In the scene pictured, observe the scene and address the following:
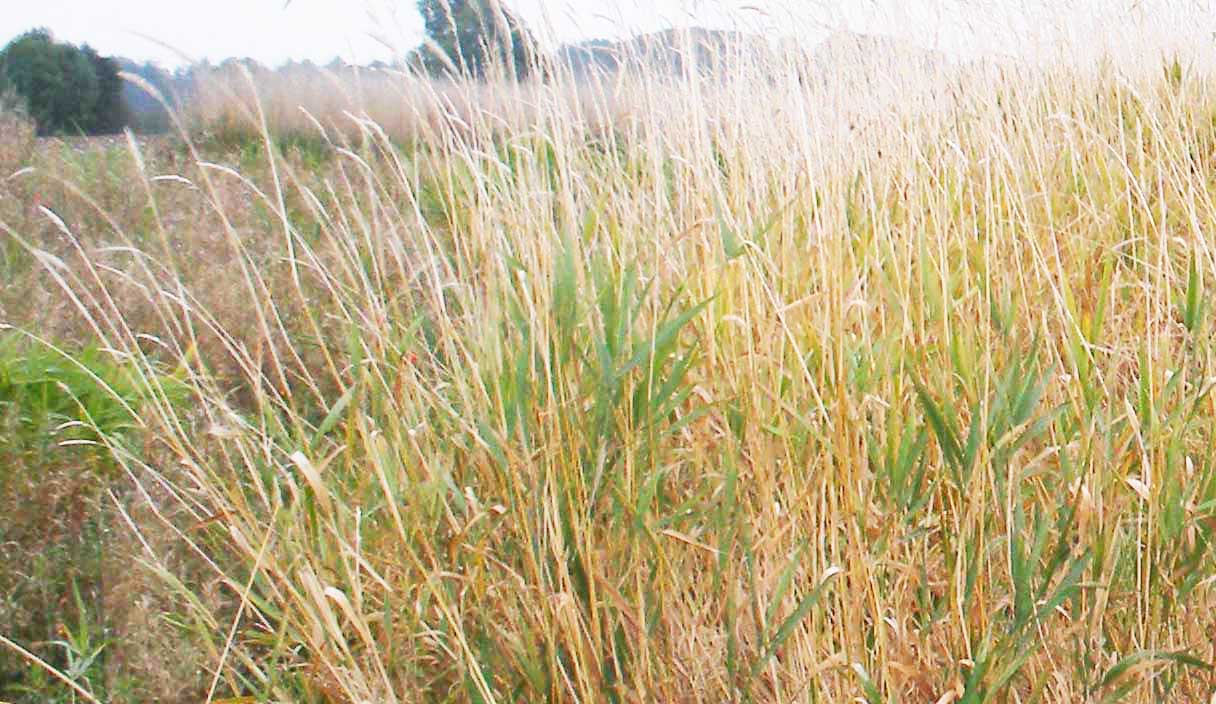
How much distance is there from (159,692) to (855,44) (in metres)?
2.46

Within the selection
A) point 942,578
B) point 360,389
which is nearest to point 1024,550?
point 942,578

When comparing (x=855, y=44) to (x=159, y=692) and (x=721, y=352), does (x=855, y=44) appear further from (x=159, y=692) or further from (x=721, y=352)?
(x=159, y=692)

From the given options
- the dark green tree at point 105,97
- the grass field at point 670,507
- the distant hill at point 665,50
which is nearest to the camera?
the grass field at point 670,507

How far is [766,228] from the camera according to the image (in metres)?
1.95

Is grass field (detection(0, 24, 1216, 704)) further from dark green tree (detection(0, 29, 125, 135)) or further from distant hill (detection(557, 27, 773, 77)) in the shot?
dark green tree (detection(0, 29, 125, 135))

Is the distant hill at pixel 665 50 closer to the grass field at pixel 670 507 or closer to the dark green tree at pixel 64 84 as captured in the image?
the grass field at pixel 670 507

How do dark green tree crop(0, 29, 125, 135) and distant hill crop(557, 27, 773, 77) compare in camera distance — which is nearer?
distant hill crop(557, 27, 773, 77)

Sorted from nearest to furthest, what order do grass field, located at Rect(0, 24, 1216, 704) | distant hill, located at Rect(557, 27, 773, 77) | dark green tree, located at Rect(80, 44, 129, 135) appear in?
grass field, located at Rect(0, 24, 1216, 704), distant hill, located at Rect(557, 27, 773, 77), dark green tree, located at Rect(80, 44, 129, 135)

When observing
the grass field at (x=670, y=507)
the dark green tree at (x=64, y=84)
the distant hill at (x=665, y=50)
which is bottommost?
the grass field at (x=670, y=507)

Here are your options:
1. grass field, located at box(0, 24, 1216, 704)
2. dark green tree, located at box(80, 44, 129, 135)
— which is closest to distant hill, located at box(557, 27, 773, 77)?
grass field, located at box(0, 24, 1216, 704)

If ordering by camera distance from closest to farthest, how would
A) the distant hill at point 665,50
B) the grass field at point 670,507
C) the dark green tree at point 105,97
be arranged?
the grass field at point 670,507 → the distant hill at point 665,50 → the dark green tree at point 105,97

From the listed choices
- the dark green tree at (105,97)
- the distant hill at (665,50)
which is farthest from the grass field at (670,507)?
the dark green tree at (105,97)

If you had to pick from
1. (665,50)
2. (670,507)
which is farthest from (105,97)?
(670,507)

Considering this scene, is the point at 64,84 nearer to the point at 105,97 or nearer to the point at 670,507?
the point at 105,97
